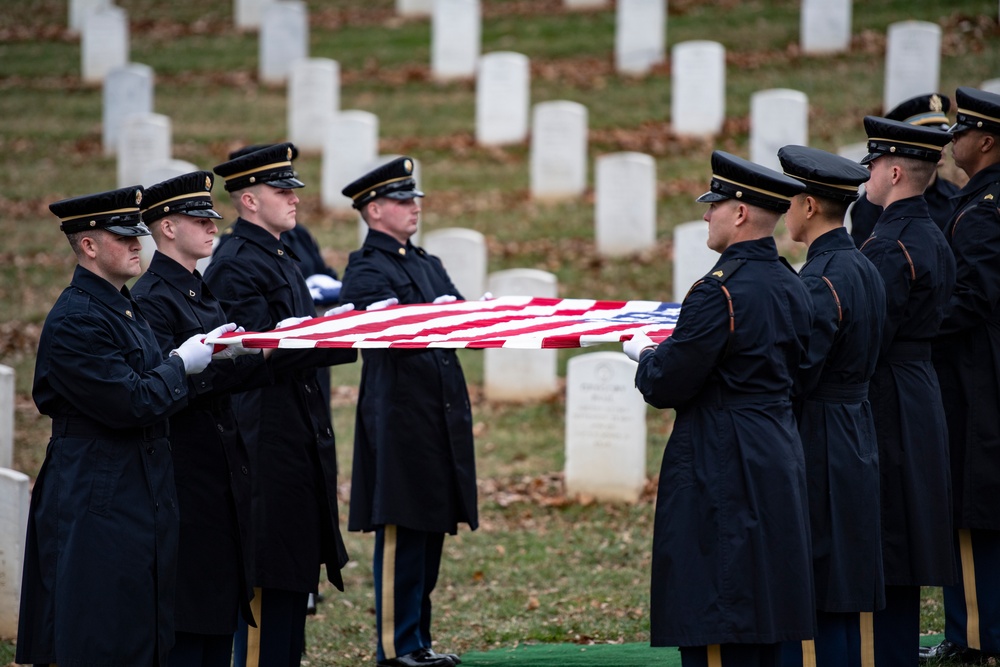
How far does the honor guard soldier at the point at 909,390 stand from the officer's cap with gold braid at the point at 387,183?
7.98 ft

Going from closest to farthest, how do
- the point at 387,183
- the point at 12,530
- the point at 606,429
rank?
the point at 387,183 → the point at 12,530 → the point at 606,429

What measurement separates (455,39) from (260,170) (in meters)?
13.3

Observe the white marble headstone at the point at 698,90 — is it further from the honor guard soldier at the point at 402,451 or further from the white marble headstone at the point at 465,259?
the honor guard soldier at the point at 402,451

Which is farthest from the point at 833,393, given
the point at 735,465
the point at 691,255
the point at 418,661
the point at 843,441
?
the point at 691,255

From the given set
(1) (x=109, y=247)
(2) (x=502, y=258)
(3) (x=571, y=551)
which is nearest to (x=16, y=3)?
(2) (x=502, y=258)

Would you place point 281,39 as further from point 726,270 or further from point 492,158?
point 726,270

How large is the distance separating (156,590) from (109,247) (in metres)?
1.30

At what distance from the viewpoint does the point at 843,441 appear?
5.03 metres

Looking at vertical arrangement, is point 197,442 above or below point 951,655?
above

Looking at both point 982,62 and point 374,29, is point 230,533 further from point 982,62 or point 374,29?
point 374,29

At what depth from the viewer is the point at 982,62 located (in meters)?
→ 15.8

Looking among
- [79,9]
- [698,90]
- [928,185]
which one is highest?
[79,9]

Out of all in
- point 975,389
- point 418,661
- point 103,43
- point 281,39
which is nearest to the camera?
point 975,389

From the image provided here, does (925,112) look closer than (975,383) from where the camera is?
No
